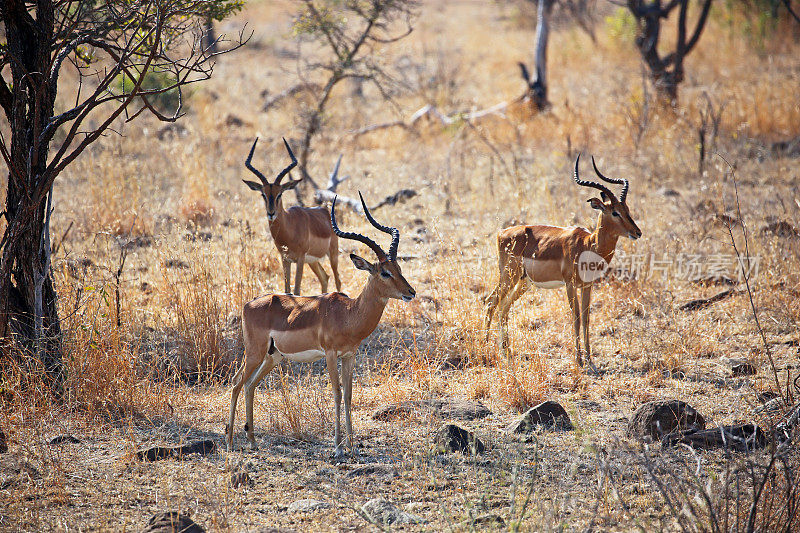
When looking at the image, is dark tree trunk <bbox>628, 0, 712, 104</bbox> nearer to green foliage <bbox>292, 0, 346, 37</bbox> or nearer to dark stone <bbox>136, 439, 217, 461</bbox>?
green foliage <bbox>292, 0, 346, 37</bbox>

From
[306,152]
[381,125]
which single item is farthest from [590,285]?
[381,125]

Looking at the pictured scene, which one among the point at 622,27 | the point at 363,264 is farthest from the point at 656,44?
the point at 363,264

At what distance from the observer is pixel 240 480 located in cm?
498

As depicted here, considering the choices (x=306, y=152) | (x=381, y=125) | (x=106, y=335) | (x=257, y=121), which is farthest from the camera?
(x=257, y=121)

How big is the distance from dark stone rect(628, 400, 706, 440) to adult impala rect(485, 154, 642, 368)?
5.07ft

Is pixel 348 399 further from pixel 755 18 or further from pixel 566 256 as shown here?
pixel 755 18

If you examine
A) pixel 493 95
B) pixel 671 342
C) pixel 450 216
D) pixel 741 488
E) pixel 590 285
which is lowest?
pixel 741 488

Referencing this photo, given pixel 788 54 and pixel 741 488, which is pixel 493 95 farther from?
pixel 741 488

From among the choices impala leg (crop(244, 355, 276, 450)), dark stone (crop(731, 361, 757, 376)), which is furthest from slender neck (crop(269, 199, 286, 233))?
dark stone (crop(731, 361, 757, 376))

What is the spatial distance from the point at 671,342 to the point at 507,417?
213 centimetres

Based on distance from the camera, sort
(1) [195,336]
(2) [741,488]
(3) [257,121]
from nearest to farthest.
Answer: (2) [741,488] → (1) [195,336] → (3) [257,121]

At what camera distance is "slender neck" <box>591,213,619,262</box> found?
7.40 m

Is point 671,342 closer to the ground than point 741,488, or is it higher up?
higher up

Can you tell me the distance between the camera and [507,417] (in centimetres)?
620
